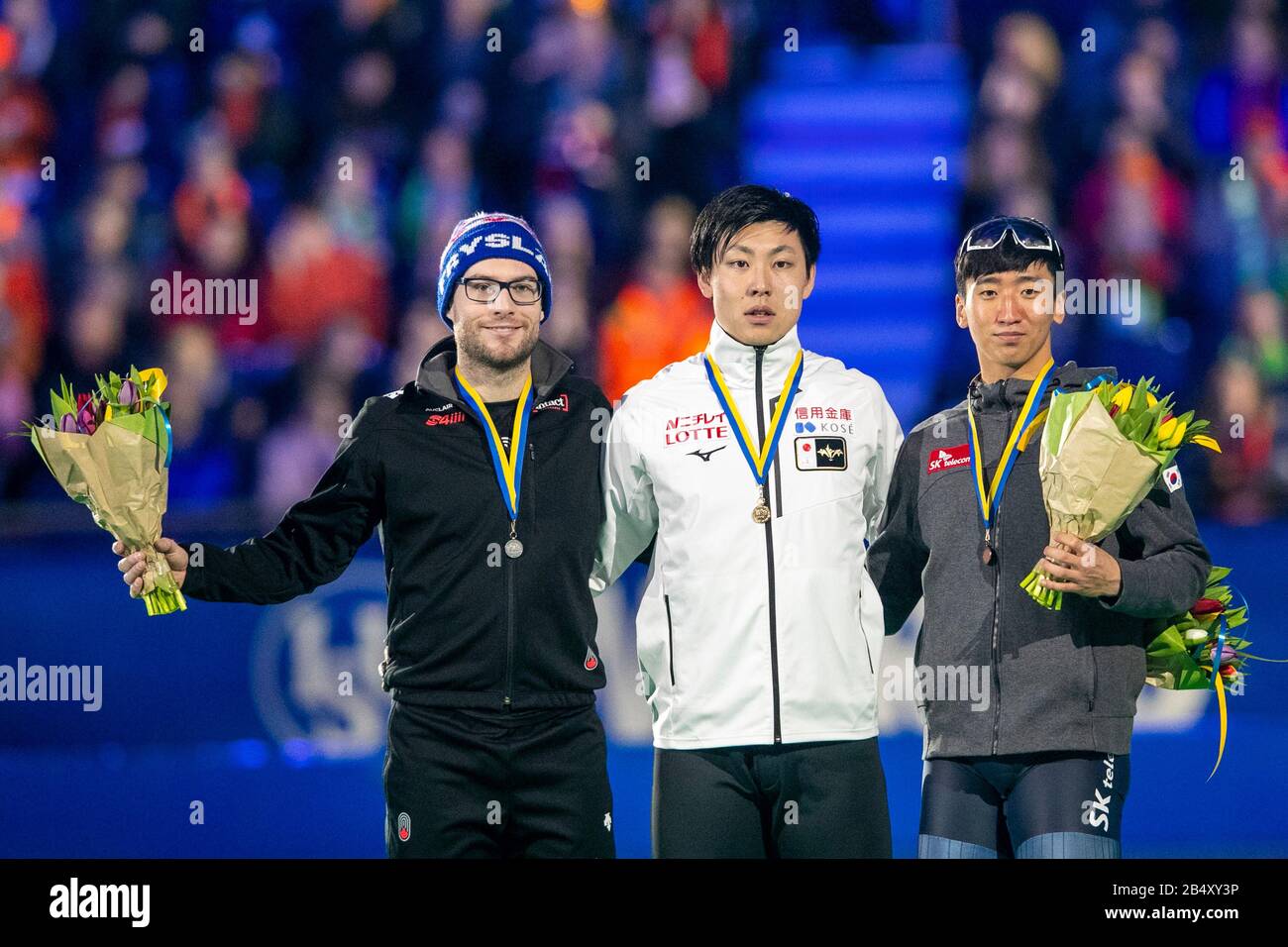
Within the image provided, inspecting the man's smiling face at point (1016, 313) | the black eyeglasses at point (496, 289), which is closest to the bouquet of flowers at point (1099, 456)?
the man's smiling face at point (1016, 313)

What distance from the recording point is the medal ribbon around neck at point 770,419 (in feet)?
13.6

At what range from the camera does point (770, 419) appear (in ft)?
13.8

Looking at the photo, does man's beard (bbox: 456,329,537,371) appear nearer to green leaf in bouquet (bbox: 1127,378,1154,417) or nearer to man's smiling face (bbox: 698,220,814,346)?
man's smiling face (bbox: 698,220,814,346)

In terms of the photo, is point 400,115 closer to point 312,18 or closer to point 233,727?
point 312,18

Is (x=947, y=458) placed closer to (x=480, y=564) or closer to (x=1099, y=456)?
(x=1099, y=456)

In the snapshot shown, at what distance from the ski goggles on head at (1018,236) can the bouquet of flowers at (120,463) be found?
2.11 m

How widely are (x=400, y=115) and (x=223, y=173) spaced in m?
0.85

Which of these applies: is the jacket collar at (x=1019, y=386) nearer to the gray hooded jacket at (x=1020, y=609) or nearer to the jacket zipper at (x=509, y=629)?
the gray hooded jacket at (x=1020, y=609)

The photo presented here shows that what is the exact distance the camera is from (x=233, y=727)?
6.22m

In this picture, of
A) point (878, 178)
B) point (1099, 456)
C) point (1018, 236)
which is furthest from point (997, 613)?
point (878, 178)

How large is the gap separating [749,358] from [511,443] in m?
0.65

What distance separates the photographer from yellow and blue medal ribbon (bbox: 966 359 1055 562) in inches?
161
